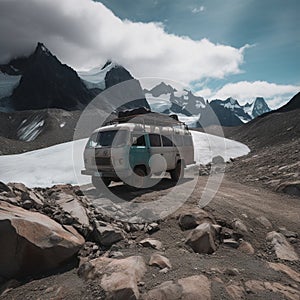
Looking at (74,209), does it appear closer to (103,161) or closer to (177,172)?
(103,161)

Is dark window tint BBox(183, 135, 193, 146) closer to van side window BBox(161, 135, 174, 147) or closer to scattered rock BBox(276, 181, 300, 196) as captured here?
van side window BBox(161, 135, 174, 147)

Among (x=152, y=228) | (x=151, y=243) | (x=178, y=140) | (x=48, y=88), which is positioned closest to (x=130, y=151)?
(x=152, y=228)

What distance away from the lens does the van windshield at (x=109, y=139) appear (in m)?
10.2

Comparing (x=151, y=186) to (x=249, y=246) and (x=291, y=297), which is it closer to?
(x=249, y=246)

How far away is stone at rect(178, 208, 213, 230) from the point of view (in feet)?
22.9

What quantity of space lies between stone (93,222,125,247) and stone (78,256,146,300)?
2.46 ft

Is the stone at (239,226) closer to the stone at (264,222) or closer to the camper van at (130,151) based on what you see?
the stone at (264,222)

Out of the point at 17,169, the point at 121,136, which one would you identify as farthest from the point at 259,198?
the point at 17,169

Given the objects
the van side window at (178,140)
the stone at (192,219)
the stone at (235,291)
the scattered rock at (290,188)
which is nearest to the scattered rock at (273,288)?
the stone at (235,291)

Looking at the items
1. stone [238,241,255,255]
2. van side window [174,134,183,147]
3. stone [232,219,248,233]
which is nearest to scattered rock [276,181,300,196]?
van side window [174,134,183,147]

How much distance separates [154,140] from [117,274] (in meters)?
7.46

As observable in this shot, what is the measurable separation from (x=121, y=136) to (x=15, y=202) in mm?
4494

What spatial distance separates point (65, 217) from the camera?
6.64 metres

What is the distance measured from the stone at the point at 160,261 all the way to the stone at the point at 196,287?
1.73ft
